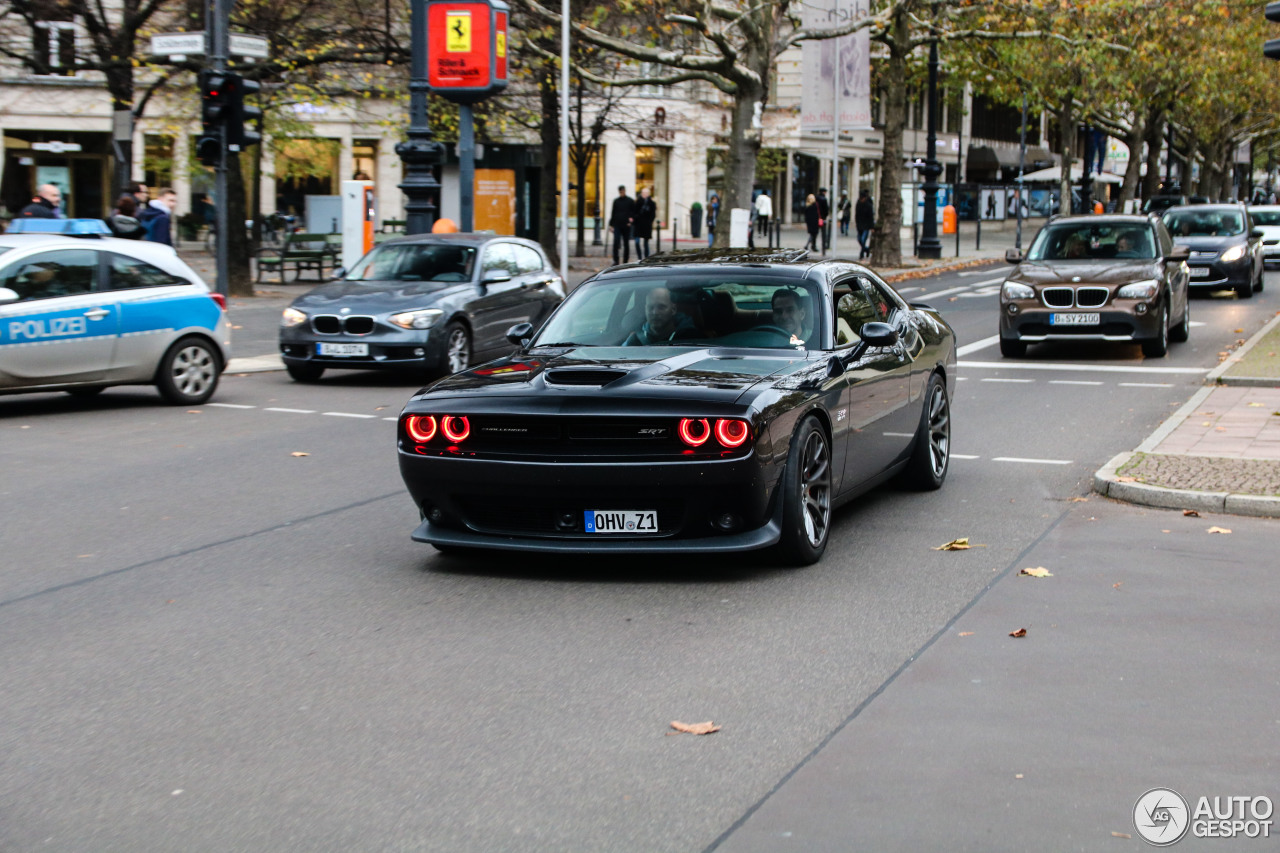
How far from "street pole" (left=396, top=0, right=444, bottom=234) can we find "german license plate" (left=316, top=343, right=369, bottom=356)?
6.80 meters

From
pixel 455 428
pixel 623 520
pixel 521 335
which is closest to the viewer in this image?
pixel 623 520

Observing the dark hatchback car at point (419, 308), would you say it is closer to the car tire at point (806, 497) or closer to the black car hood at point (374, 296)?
the black car hood at point (374, 296)

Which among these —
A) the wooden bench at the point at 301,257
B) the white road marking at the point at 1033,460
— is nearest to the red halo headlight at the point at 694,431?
the white road marking at the point at 1033,460

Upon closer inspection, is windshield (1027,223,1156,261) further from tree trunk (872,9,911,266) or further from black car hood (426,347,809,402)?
tree trunk (872,9,911,266)

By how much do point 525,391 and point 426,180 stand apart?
16213 mm

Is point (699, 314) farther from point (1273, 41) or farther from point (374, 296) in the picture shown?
point (374, 296)

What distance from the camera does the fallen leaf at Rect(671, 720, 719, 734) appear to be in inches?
187

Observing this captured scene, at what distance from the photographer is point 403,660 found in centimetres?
562

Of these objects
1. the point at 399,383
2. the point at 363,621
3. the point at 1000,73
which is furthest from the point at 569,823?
the point at 1000,73

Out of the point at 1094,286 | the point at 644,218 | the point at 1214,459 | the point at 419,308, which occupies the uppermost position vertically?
the point at 644,218

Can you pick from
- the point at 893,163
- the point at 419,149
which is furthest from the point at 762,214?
the point at 419,149

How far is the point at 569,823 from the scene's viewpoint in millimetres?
4012

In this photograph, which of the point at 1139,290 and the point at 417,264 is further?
the point at 1139,290

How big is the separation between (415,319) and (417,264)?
1.50 meters
